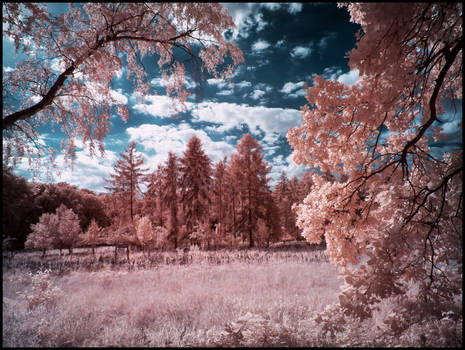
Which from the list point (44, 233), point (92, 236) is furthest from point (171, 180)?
point (44, 233)

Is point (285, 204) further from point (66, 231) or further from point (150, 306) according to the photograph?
point (150, 306)

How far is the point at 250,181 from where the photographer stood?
19.5 m

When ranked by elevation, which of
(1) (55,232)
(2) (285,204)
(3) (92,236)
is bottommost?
(3) (92,236)

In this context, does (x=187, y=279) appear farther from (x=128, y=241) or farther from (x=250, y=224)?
(x=250, y=224)

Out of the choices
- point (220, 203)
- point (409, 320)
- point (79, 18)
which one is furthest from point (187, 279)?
point (220, 203)

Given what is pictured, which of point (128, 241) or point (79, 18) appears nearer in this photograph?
point (79, 18)

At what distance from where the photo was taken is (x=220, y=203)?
25.4 m

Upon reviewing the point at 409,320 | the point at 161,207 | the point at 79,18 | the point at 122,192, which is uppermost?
the point at 79,18

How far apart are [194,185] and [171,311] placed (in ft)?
52.3

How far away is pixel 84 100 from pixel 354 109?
5823 millimetres

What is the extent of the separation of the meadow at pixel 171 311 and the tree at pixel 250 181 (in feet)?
38.8

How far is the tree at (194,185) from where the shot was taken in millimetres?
19875

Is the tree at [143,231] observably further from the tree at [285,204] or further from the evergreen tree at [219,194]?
the tree at [285,204]

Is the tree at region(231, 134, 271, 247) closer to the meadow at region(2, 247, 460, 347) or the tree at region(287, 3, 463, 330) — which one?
the meadow at region(2, 247, 460, 347)
